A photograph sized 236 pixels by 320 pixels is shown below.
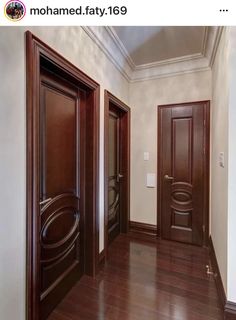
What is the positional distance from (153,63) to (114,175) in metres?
1.78

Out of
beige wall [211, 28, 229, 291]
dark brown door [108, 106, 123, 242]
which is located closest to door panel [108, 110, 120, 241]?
dark brown door [108, 106, 123, 242]

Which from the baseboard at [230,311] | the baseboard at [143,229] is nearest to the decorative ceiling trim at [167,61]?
the baseboard at [143,229]

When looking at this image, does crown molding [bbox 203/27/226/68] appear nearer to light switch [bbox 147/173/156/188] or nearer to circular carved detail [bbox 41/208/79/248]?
light switch [bbox 147/173/156/188]

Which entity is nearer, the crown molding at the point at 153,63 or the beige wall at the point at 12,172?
the beige wall at the point at 12,172

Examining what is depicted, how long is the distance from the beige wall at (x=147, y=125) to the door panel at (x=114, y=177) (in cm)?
30

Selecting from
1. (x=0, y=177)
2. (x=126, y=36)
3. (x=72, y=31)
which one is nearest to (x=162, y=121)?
(x=126, y=36)

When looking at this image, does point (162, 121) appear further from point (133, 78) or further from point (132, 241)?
point (132, 241)

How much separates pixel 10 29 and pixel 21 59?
6.1 inches

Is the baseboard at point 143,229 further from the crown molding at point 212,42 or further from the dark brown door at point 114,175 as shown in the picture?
the crown molding at point 212,42

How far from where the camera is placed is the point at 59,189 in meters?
1.71

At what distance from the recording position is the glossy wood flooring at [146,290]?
62.9 inches

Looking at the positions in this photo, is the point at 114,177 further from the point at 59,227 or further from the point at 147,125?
the point at 59,227
